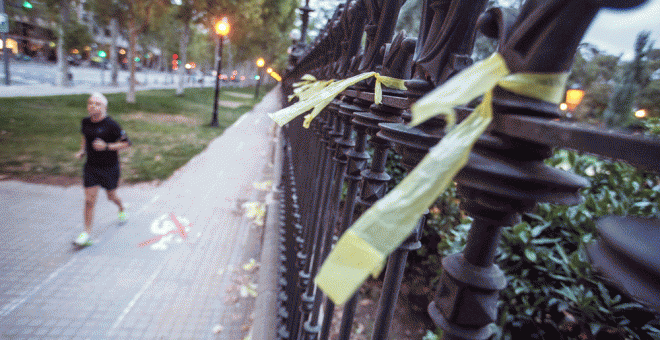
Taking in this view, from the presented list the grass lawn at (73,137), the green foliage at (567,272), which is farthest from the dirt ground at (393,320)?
the grass lawn at (73,137)

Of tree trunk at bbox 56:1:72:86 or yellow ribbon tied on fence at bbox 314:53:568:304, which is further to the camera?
tree trunk at bbox 56:1:72:86

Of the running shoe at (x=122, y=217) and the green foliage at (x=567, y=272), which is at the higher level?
the green foliage at (x=567, y=272)

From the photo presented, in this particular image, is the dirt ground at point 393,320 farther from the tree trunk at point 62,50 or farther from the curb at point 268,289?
the tree trunk at point 62,50

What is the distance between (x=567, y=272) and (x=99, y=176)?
18.8 ft

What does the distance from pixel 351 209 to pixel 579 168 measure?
2.70m

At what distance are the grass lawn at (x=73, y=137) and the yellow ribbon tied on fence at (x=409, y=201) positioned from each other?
8.32 meters

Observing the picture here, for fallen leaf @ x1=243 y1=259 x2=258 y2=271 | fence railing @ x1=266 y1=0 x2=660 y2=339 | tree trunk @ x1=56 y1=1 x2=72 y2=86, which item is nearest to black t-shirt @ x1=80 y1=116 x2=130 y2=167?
fallen leaf @ x1=243 y1=259 x2=258 y2=271

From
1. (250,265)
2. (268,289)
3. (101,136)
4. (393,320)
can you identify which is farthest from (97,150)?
(393,320)

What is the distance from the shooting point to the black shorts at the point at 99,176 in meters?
4.97

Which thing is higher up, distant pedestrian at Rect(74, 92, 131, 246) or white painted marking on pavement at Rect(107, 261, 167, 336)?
distant pedestrian at Rect(74, 92, 131, 246)

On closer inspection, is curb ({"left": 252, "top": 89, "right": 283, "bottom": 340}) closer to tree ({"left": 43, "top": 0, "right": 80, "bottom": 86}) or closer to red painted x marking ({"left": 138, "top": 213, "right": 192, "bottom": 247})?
red painted x marking ({"left": 138, "top": 213, "right": 192, "bottom": 247})

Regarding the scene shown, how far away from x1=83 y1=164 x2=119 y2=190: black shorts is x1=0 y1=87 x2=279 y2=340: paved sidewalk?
816 mm

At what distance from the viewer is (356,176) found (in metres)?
1.36

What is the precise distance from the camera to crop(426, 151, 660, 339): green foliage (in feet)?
6.96
